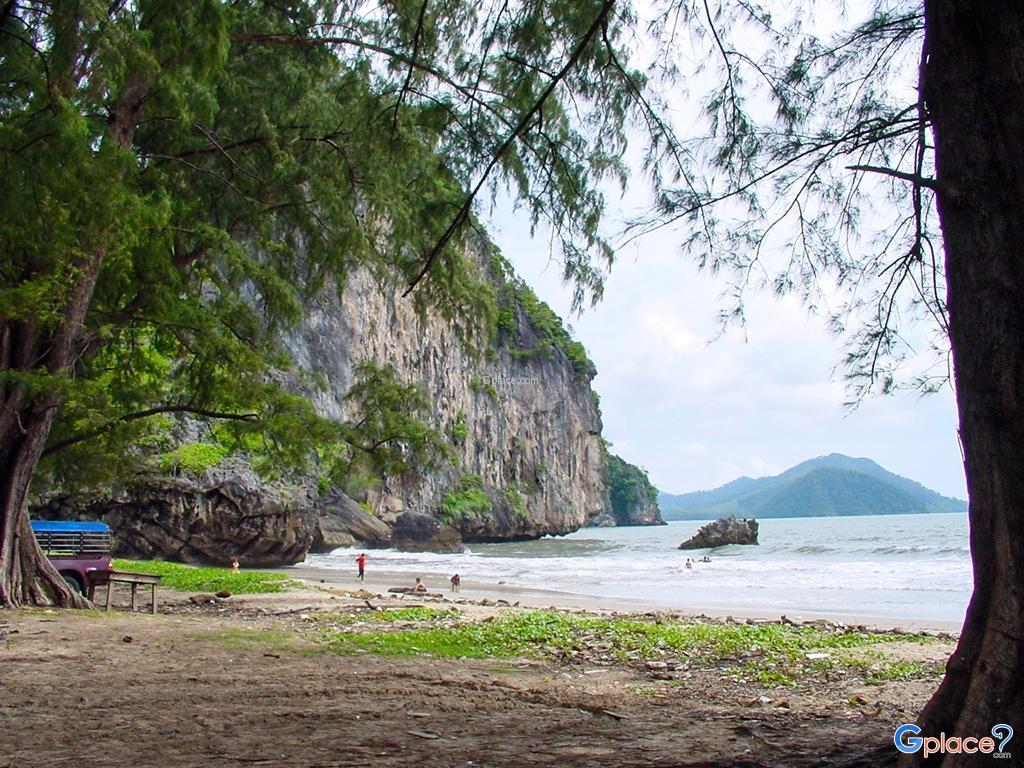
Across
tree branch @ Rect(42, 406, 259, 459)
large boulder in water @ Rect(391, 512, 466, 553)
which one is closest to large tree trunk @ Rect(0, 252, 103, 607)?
tree branch @ Rect(42, 406, 259, 459)

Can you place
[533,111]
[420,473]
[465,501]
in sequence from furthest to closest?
[465,501] < [420,473] < [533,111]

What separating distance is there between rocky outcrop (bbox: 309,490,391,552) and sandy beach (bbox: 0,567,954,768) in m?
32.9

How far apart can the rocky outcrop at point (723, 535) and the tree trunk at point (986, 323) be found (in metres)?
46.3

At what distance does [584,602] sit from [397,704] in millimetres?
13219

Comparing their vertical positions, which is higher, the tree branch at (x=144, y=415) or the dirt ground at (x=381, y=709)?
the tree branch at (x=144, y=415)

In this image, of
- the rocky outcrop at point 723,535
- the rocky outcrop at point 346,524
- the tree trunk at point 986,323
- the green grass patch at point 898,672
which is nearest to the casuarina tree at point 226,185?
the tree trunk at point 986,323

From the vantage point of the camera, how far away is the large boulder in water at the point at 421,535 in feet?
146

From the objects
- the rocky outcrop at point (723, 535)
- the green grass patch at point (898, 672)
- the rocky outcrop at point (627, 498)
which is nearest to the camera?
the green grass patch at point (898, 672)

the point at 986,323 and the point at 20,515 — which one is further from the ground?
the point at 986,323

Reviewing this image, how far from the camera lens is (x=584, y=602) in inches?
661

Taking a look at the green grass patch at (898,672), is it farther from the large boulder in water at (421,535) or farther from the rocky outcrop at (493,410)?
the large boulder in water at (421,535)

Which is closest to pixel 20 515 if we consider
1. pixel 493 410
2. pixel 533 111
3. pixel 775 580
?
pixel 533 111

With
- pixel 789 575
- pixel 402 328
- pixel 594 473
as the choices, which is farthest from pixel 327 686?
pixel 594 473

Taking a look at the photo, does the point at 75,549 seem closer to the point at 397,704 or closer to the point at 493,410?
the point at 397,704
